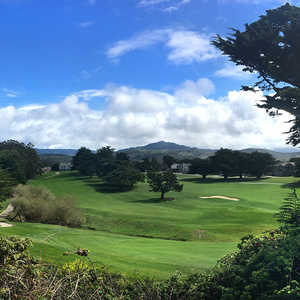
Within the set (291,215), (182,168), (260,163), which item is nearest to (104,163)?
(260,163)

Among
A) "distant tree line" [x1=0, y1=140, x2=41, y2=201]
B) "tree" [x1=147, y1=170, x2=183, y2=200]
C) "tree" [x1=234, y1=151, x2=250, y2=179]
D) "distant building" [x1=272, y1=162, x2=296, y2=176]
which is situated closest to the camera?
"distant tree line" [x1=0, y1=140, x2=41, y2=201]

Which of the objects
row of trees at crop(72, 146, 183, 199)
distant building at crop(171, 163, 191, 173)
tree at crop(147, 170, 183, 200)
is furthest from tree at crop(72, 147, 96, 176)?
distant building at crop(171, 163, 191, 173)

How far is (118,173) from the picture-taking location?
7838 centimetres

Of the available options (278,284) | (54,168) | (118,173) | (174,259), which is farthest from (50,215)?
(54,168)

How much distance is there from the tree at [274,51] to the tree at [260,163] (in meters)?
82.4

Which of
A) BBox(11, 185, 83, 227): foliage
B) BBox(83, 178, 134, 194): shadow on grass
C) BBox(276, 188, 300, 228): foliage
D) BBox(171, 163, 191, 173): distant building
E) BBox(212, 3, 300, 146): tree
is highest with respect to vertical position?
BBox(212, 3, 300, 146): tree

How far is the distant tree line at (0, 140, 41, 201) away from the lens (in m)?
28.4

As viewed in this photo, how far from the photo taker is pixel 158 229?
31953mm

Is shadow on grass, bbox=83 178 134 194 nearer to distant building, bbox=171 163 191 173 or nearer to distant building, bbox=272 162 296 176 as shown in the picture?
distant building, bbox=272 162 296 176

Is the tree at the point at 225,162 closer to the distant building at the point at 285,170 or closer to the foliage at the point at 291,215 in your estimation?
the distant building at the point at 285,170

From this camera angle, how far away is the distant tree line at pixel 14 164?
28.4 metres

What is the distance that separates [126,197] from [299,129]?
170ft

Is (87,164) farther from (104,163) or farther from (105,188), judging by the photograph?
(105,188)

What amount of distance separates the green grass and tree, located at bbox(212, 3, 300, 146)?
328 inches
